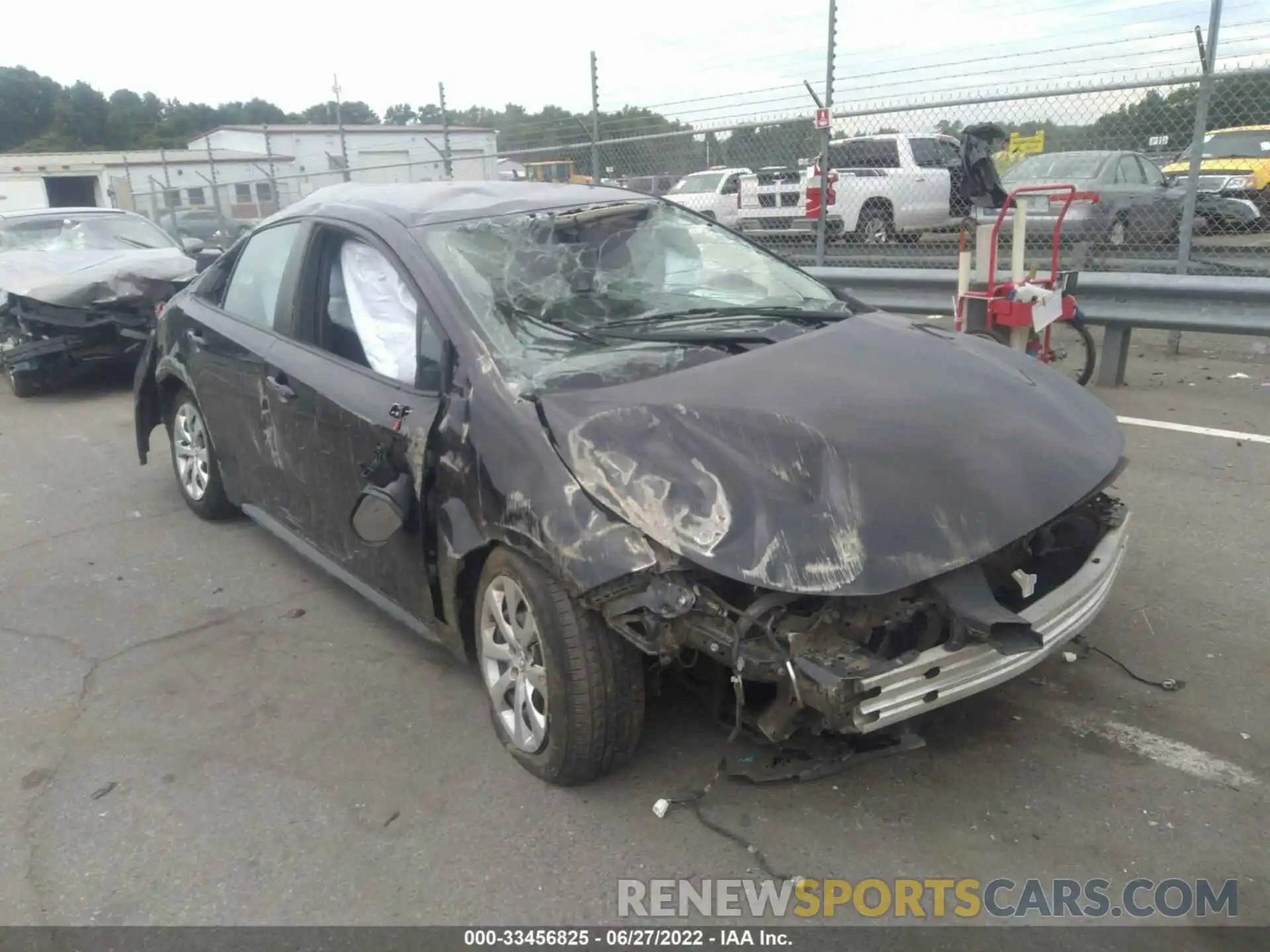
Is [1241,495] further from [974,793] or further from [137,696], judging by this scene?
[137,696]

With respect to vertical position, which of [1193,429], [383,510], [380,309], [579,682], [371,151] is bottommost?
[1193,429]

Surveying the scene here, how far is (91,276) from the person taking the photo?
29.1 ft

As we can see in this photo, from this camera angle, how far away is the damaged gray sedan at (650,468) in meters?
2.63

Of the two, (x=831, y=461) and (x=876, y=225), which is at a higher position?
(x=876, y=225)

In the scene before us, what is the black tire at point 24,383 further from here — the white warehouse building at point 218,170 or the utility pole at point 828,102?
the white warehouse building at point 218,170

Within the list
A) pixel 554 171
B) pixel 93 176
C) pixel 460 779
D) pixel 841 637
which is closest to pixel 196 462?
pixel 460 779

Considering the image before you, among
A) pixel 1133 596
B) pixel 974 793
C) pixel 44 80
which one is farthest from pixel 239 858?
pixel 44 80

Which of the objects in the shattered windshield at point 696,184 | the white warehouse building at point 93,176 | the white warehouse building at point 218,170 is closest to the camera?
the shattered windshield at point 696,184

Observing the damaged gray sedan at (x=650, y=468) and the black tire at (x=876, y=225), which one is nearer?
the damaged gray sedan at (x=650, y=468)

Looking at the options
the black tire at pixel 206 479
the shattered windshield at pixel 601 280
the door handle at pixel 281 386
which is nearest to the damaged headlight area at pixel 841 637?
the shattered windshield at pixel 601 280

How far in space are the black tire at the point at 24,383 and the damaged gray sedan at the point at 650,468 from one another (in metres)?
6.19

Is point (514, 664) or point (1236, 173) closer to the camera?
point (514, 664)

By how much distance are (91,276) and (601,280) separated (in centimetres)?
689

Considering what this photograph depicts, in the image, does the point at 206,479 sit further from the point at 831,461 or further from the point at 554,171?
the point at 554,171
